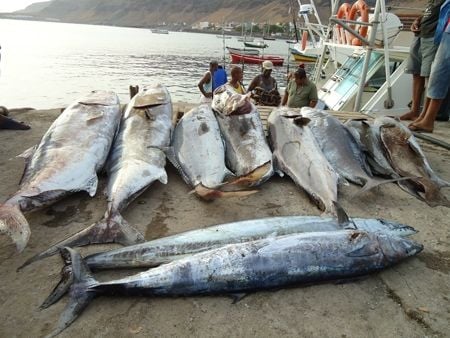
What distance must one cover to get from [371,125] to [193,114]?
2641 mm

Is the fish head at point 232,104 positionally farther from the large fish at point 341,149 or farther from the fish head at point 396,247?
the fish head at point 396,247

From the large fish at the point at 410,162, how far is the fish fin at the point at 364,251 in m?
1.68

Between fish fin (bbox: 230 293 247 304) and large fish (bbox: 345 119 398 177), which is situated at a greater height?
fish fin (bbox: 230 293 247 304)

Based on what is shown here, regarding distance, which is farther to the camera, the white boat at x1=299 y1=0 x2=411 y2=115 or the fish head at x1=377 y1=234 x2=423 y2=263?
the white boat at x1=299 y1=0 x2=411 y2=115

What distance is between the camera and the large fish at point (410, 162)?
13.9 ft

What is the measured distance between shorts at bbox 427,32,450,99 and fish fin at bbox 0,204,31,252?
20.6 feet

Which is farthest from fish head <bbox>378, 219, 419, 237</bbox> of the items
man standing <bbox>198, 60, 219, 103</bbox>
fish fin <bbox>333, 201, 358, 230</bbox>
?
man standing <bbox>198, 60, 219, 103</bbox>

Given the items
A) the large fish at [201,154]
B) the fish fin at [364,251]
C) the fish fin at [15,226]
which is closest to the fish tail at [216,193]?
the large fish at [201,154]

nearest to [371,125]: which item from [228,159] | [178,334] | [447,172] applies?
[447,172]

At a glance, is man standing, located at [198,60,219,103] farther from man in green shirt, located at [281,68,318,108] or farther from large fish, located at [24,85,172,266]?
large fish, located at [24,85,172,266]

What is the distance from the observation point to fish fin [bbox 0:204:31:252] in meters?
2.87

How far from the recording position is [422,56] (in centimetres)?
716

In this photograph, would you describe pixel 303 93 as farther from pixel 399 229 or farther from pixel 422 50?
pixel 399 229

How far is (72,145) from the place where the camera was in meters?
4.29
